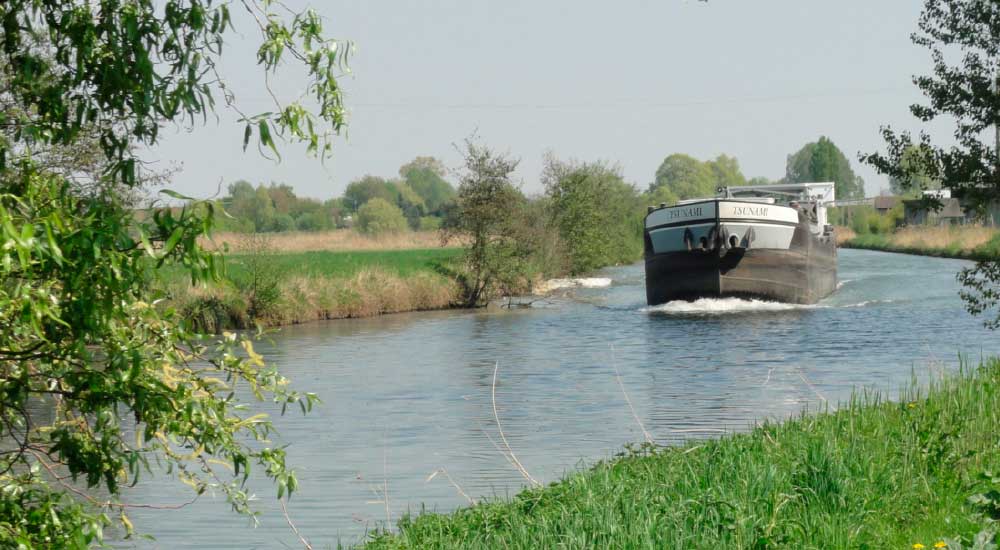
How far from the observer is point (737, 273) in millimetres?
32906

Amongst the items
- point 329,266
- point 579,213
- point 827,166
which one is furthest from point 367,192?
point 329,266

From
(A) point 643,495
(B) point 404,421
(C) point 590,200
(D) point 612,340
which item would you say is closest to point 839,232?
(C) point 590,200

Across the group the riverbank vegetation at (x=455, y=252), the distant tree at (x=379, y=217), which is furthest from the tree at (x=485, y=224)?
the distant tree at (x=379, y=217)

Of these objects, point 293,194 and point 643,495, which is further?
point 293,194

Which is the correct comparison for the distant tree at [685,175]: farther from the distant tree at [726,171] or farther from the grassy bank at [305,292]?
the grassy bank at [305,292]

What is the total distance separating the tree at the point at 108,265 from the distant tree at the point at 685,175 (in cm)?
14580

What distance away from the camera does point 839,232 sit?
10475 centimetres

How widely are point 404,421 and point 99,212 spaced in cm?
998

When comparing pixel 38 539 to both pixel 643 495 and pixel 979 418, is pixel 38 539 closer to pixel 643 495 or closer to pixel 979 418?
pixel 643 495

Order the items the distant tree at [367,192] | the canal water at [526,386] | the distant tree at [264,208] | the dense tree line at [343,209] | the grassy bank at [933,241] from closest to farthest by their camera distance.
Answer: the canal water at [526,386] → the grassy bank at [933,241] → the distant tree at [264,208] → the dense tree line at [343,209] → the distant tree at [367,192]

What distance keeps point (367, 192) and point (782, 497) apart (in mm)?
127255

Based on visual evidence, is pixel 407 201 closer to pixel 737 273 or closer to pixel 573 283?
pixel 573 283

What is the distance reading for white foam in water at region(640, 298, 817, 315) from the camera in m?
32.1

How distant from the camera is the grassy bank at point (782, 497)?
599 centimetres
